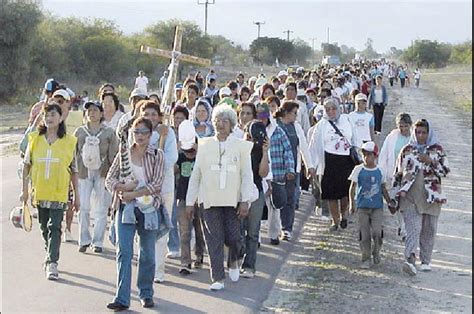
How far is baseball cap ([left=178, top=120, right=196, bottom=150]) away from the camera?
8.96 meters

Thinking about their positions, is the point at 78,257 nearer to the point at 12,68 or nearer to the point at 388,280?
the point at 388,280

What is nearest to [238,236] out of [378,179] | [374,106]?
[378,179]

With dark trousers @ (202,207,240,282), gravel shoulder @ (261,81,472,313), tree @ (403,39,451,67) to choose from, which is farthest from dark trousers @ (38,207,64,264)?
tree @ (403,39,451,67)

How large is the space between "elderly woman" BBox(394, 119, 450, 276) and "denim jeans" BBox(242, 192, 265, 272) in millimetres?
1593

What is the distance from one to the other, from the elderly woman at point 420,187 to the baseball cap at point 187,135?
2.32 meters

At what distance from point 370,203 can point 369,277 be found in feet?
2.95

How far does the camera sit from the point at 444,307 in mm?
7758

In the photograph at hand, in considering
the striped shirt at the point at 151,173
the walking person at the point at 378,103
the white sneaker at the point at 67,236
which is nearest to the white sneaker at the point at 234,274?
the striped shirt at the point at 151,173

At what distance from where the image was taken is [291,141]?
1060cm

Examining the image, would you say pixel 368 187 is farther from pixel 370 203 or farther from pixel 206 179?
pixel 206 179

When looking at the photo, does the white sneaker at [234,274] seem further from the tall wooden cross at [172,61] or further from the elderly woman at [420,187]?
the tall wooden cross at [172,61]

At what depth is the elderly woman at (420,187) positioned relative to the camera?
8.88 meters

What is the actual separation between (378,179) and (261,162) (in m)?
1.53

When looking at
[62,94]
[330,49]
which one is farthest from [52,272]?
[330,49]
